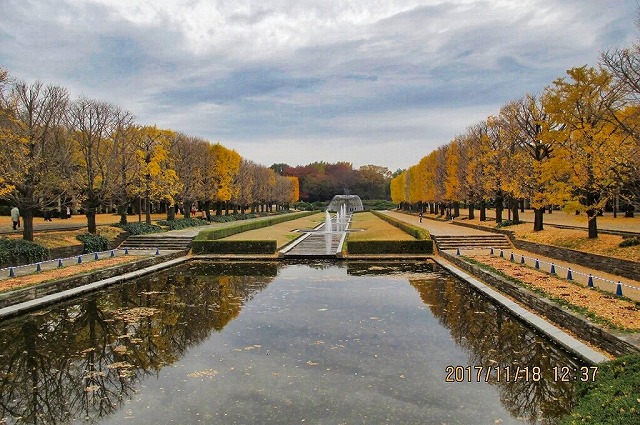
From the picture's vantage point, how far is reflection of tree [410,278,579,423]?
7.21m

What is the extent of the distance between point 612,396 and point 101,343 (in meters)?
10.3

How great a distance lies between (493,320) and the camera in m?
12.0

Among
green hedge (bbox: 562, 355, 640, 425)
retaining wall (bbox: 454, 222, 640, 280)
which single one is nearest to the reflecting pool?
green hedge (bbox: 562, 355, 640, 425)

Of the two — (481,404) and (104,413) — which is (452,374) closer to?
(481,404)

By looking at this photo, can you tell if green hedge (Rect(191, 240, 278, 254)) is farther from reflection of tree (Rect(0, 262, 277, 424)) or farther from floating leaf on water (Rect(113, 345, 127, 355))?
floating leaf on water (Rect(113, 345, 127, 355))

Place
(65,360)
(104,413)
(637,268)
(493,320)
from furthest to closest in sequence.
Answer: (637,268) → (493,320) → (65,360) → (104,413)

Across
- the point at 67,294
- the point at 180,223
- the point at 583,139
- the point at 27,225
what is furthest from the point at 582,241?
the point at 180,223

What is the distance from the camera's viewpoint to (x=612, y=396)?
6.37 m

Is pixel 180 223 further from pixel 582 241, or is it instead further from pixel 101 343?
pixel 582 241

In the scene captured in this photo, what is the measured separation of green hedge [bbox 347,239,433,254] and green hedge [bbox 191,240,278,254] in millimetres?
4750

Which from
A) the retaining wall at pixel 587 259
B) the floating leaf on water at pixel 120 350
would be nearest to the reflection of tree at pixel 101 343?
the floating leaf on water at pixel 120 350

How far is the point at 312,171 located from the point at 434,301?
133 metres

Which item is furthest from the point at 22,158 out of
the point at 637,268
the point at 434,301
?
the point at 637,268

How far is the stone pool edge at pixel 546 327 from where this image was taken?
8766mm
